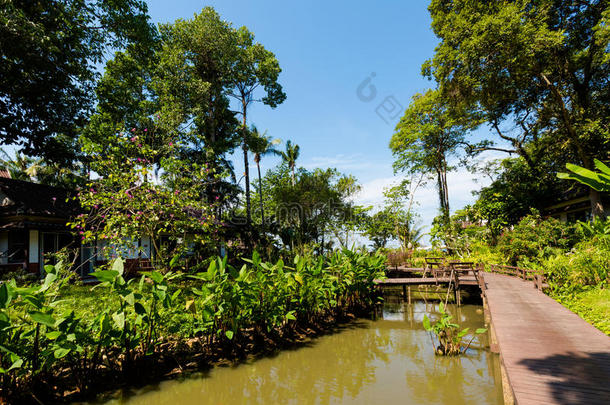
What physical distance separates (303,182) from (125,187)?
18799 mm

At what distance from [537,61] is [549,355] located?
13.8m

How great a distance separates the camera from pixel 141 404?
4301 mm

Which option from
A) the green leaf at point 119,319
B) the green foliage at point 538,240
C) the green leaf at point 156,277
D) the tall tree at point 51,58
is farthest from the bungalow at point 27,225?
the green foliage at point 538,240

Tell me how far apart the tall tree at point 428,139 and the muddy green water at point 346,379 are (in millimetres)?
17473

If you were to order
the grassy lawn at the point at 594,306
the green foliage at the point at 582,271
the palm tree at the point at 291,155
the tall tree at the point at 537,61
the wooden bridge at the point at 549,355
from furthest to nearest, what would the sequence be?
the palm tree at the point at 291,155 → the tall tree at the point at 537,61 → the green foliage at the point at 582,271 → the grassy lawn at the point at 594,306 → the wooden bridge at the point at 549,355

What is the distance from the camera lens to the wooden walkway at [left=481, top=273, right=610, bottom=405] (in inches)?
122

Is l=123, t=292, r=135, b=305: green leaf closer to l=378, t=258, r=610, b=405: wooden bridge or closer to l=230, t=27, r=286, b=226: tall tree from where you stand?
l=378, t=258, r=610, b=405: wooden bridge

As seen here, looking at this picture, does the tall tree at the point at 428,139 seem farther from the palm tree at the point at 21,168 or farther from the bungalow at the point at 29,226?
the palm tree at the point at 21,168

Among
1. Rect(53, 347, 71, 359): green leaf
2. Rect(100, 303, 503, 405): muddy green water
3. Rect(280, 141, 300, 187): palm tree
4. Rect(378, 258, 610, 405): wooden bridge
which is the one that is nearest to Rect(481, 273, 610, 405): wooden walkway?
Rect(378, 258, 610, 405): wooden bridge

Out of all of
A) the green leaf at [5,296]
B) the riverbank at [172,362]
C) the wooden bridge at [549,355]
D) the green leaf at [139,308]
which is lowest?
the riverbank at [172,362]

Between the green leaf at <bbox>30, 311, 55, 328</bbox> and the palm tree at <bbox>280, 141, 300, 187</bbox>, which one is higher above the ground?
the palm tree at <bbox>280, 141, 300, 187</bbox>

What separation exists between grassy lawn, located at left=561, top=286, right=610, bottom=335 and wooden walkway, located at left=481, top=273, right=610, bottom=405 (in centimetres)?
42

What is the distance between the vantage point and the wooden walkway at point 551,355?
10.2ft

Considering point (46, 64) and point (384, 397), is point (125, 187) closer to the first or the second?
point (46, 64)
